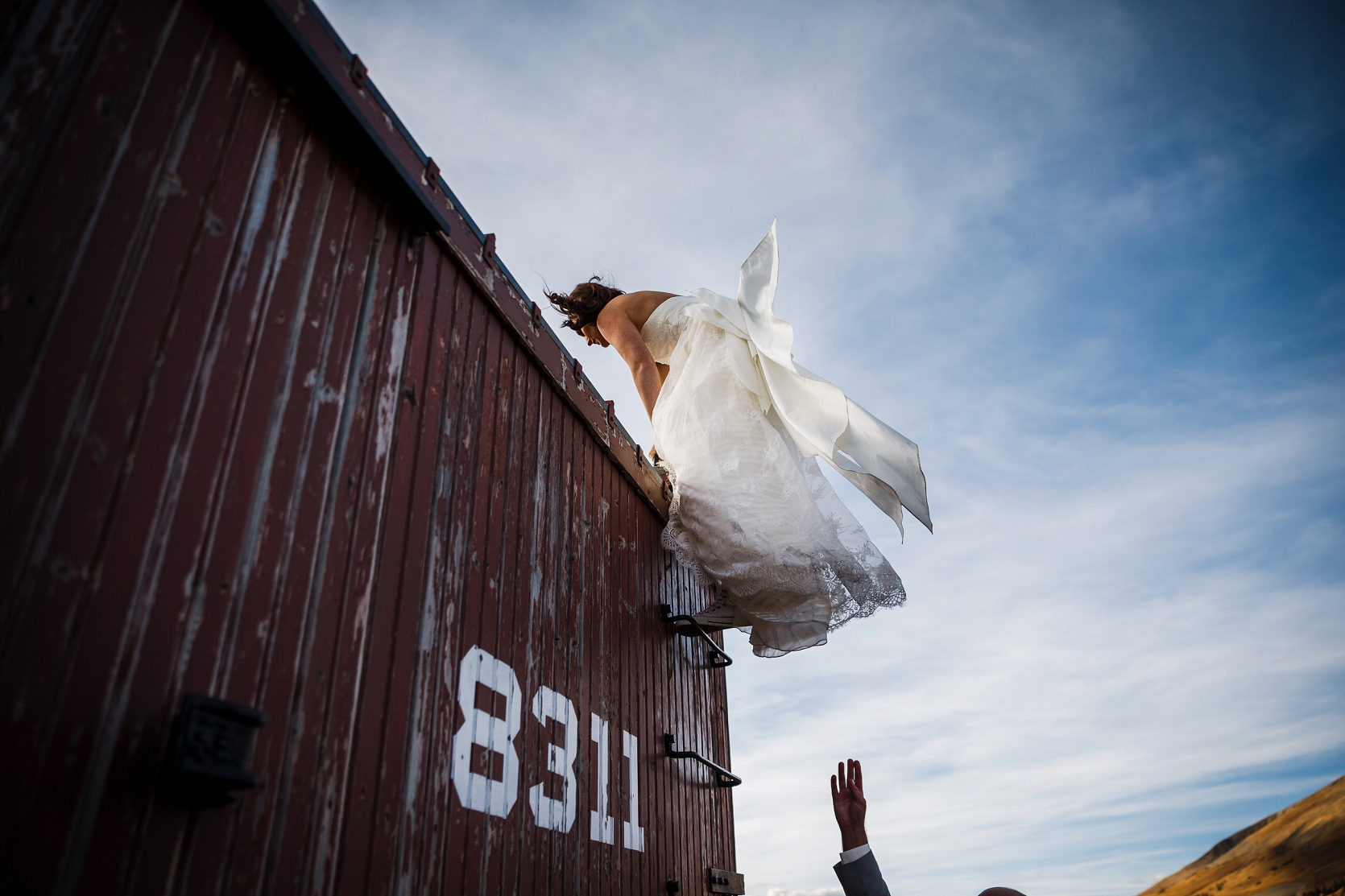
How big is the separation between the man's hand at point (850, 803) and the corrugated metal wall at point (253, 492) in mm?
1095

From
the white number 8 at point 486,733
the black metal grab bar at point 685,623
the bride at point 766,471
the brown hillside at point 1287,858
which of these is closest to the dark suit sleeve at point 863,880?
the bride at point 766,471

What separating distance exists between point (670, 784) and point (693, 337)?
1718 millimetres

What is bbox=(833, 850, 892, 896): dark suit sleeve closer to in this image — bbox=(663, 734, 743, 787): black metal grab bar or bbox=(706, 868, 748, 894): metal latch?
bbox=(663, 734, 743, 787): black metal grab bar

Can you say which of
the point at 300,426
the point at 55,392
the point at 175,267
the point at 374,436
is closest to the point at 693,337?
the point at 374,436

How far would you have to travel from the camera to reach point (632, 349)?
310cm

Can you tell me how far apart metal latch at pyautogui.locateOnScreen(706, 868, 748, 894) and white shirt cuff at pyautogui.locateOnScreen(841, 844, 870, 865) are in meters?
0.80

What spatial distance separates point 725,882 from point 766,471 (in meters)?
1.98

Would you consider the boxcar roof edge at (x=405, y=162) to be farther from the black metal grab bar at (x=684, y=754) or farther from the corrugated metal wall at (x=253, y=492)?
the black metal grab bar at (x=684, y=754)

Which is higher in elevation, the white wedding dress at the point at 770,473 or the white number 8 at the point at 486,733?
the white wedding dress at the point at 770,473

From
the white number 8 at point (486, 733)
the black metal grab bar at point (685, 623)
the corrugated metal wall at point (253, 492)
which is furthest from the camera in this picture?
the black metal grab bar at point (685, 623)

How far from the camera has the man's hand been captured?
2.75 m

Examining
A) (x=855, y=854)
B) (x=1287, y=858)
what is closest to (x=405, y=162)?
(x=855, y=854)

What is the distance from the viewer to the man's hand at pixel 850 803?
2746 millimetres

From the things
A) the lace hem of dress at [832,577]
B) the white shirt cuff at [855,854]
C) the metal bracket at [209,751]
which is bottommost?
the white shirt cuff at [855,854]
